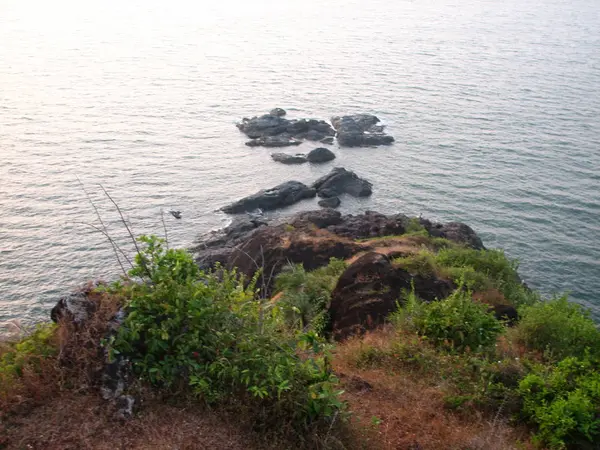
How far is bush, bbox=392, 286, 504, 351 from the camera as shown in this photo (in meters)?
13.4

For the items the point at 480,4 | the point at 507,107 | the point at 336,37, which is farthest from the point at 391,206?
the point at 480,4

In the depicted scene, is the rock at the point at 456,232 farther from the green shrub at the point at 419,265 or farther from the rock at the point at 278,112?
the rock at the point at 278,112

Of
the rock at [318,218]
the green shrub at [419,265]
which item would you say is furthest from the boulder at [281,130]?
the green shrub at [419,265]

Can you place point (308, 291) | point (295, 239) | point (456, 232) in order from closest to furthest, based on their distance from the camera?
point (308, 291)
point (295, 239)
point (456, 232)

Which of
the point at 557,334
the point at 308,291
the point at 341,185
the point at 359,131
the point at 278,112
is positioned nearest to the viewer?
the point at 557,334

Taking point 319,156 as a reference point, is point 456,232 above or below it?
below

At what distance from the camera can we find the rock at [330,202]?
4200 cm

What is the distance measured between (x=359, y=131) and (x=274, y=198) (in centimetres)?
1630

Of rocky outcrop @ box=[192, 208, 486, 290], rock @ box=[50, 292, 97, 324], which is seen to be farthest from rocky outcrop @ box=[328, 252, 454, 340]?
rock @ box=[50, 292, 97, 324]

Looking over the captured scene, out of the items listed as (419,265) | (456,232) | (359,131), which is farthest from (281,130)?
(419,265)

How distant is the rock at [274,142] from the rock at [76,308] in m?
44.2

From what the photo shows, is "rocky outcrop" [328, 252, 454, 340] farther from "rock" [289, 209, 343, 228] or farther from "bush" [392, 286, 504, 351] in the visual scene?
"rock" [289, 209, 343, 228]

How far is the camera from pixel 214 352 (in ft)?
30.2

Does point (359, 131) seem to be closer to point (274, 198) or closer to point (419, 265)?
point (274, 198)
